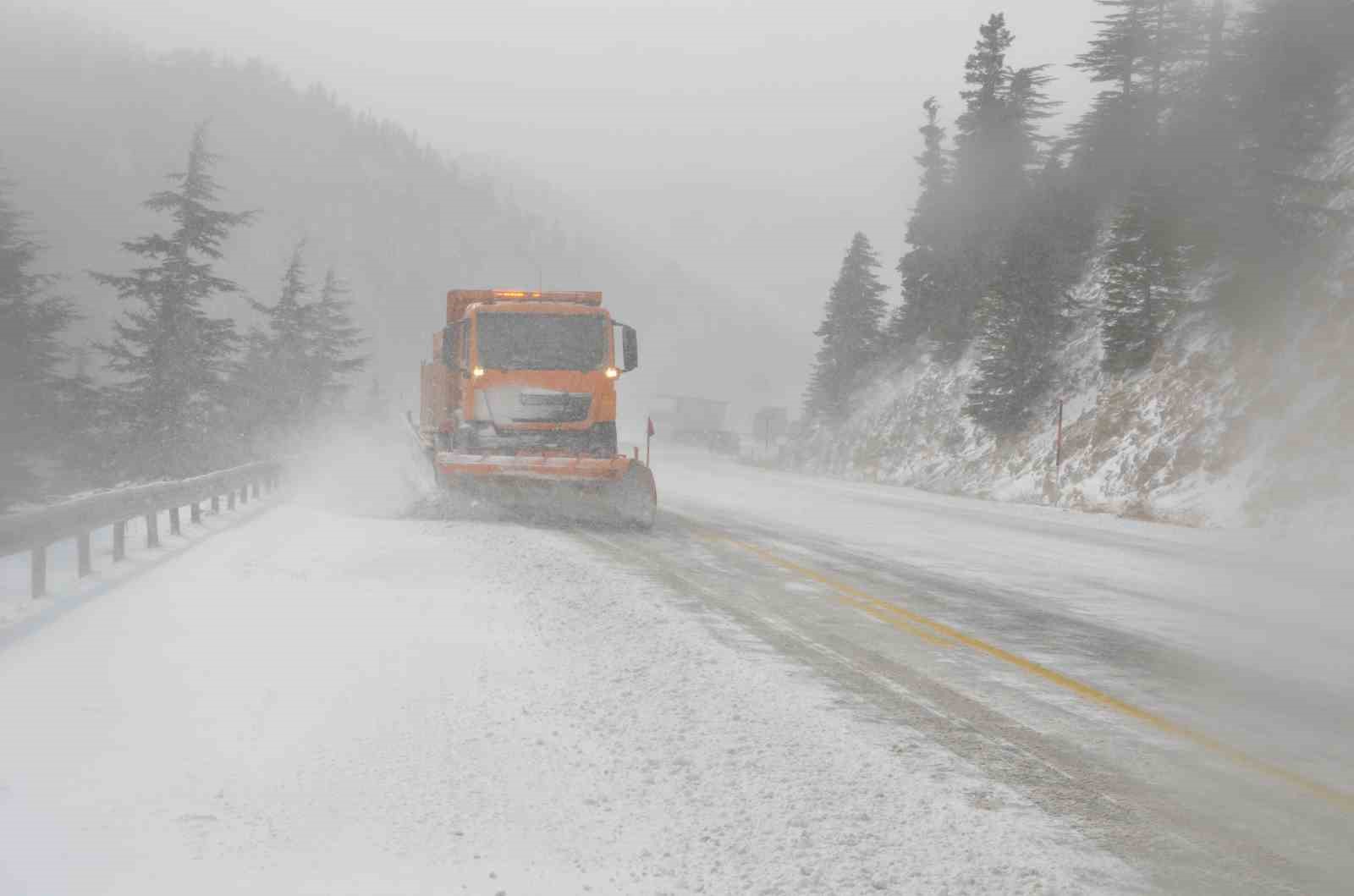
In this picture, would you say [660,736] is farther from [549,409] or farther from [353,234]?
[353,234]

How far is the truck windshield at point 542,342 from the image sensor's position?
13.9 m

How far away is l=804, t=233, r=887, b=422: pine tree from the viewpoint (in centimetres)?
5006

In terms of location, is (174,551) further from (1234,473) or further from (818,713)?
(1234,473)

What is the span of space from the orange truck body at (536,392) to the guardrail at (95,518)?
10.4ft

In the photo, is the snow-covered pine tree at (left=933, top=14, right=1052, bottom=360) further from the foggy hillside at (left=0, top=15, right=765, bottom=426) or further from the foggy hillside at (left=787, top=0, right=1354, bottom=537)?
the foggy hillside at (left=0, top=15, right=765, bottom=426)

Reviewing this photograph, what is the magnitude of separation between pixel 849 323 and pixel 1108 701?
4830 centimetres

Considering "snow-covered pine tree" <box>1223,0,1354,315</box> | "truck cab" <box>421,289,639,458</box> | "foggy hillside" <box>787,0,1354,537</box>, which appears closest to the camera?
"truck cab" <box>421,289,639,458</box>

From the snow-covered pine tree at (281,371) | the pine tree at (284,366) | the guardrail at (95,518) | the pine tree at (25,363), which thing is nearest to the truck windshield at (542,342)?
the guardrail at (95,518)

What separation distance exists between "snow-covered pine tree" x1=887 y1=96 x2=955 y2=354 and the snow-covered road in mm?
32334

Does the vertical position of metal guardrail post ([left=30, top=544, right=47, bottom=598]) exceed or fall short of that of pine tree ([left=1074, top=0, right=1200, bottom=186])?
it falls short

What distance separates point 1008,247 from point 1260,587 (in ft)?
67.0

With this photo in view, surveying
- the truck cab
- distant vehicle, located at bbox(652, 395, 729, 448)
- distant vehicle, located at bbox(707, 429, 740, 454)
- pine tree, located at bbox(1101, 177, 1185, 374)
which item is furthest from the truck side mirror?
distant vehicle, located at bbox(652, 395, 729, 448)

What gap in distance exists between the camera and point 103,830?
338 cm

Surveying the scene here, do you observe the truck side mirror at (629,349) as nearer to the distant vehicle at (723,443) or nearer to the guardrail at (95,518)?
the guardrail at (95,518)
